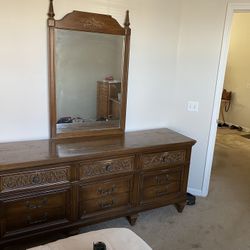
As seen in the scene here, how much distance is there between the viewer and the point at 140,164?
2439mm

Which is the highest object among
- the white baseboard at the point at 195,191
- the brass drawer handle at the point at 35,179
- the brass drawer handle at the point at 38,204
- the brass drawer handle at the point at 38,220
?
the brass drawer handle at the point at 35,179

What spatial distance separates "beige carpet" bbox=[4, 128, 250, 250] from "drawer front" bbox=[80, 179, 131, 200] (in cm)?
39

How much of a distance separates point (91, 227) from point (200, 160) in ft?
4.79

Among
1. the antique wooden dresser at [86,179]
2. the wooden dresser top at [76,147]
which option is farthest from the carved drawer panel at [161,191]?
the wooden dresser top at [76,147]

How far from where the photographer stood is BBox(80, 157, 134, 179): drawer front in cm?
220

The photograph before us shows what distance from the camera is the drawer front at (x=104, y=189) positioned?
2254mm

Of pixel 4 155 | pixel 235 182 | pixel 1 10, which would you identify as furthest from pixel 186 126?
pixel 1 10

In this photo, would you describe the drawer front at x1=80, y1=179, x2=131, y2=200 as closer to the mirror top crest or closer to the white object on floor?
the white object on floor

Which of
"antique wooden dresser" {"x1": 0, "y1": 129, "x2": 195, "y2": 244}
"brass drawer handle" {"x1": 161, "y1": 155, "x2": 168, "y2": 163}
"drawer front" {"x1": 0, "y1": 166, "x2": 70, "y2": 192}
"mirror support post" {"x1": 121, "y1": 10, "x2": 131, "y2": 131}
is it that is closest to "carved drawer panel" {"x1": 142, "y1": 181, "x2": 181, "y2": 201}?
"antique wooden dresser" {"x1": 0, "y1": 129, "x2": 195, "y2": 244}

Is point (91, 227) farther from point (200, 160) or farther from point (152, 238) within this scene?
point (200, 160)

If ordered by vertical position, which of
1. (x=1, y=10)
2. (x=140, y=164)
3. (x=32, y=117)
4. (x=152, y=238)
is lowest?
(x=152, y=238)

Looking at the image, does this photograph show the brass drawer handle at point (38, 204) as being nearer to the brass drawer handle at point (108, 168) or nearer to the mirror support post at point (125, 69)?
the brass drawer handle at point (108, 168)

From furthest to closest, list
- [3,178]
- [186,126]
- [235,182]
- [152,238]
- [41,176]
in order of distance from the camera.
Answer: [235,182]
[186,126]
[152,238]
[41,176]
[3,178]

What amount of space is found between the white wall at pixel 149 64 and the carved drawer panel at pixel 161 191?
55cm
